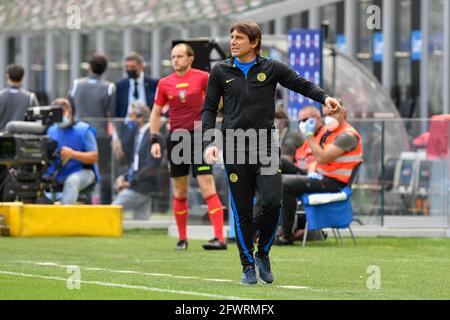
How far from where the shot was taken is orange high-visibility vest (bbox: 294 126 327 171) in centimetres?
1717

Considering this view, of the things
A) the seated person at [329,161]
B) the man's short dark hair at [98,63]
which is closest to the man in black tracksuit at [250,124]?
the seated person at [329,161]

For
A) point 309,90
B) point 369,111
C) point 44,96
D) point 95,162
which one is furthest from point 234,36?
point 44,96

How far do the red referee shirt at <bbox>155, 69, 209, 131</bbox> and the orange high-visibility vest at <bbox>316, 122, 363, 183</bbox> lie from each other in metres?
1.81

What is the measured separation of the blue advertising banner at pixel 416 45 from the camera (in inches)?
1610

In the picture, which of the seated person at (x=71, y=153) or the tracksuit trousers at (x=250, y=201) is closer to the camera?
the tracksuit trousers at (x=250, y=201)

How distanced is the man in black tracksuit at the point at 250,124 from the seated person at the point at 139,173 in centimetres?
868

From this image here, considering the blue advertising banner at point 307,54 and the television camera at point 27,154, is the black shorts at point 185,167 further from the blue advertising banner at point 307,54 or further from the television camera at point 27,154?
the blue advertising banner at point 307,54

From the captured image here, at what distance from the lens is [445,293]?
35.7ft

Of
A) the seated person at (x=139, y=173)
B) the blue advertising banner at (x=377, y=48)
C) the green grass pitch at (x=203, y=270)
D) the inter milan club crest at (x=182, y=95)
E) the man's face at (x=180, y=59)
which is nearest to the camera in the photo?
the green grass pitch at (x=203, y=270)

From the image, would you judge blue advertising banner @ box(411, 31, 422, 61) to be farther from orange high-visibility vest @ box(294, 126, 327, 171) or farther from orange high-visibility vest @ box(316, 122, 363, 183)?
orange high-visibility vest @ box(316, 122, 363, 183)

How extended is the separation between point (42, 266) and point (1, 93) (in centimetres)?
768

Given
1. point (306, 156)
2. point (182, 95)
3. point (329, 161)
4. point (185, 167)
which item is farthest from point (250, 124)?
point (306, 156)

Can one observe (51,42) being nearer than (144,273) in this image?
No

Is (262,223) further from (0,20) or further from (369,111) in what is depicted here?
(0,20)
